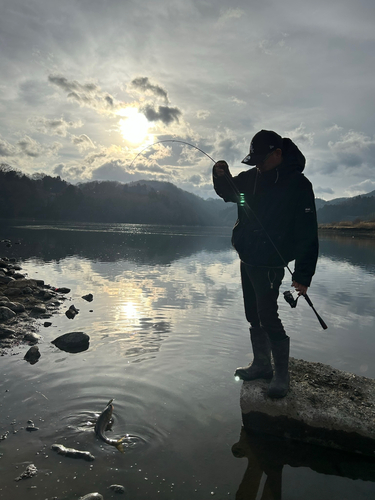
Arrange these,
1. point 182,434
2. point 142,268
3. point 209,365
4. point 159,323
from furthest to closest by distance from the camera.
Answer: point 142,268 < point 159,323 < point 209,365 < point 182,434

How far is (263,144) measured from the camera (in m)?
4.66

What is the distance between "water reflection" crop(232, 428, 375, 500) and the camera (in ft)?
12.2

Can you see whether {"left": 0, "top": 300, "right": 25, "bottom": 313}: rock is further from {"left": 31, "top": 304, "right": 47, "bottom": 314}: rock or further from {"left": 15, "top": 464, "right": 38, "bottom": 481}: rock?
{"left": 15, "top": 464, "right": 38, "bottom": 481}: rock

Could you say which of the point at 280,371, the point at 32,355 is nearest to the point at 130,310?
the point at 32,355

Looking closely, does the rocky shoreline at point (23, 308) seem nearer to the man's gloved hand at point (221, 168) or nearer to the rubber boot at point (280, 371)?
the rubber boot at point (280, 371)

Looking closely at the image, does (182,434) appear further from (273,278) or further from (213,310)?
(213,310)

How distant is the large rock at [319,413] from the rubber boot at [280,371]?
0.39 feet

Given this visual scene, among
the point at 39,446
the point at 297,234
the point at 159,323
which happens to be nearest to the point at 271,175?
the point at 297,234

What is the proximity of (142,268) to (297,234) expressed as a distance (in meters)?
19.7

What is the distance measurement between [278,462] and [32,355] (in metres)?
5.37

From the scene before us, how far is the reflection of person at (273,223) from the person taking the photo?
14.9 ft

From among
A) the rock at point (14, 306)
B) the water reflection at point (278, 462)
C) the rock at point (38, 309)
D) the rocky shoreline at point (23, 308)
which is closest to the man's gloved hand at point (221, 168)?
the water reflection at point (278, 462)

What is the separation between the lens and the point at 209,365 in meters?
7.01

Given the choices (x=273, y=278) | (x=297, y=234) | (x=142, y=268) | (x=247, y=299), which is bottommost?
(x=142, y=268)
